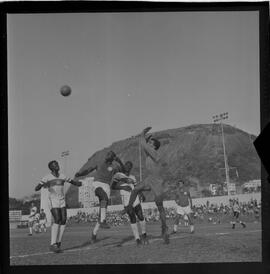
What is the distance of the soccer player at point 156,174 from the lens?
4.01 meters

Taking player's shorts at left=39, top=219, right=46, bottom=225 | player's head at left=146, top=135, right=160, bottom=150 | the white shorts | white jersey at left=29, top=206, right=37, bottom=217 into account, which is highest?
player's head at left=146, top=135, right=160, bottom=150

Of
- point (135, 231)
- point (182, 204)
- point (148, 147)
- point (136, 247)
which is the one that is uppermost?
point (148, 147)

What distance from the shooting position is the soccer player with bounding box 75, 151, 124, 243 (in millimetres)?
4023

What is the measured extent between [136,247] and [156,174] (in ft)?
2.03

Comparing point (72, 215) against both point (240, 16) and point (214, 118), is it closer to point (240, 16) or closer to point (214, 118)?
point (214, 118)

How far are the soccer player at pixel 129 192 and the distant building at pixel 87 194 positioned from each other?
0.18m

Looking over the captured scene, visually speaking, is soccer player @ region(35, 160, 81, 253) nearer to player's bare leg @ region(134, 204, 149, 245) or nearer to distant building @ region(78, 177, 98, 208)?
distant building @ region(78, 177, 98, 208)

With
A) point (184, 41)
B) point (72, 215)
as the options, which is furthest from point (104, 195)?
point (184, 41)

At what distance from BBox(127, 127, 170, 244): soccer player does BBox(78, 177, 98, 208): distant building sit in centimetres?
36

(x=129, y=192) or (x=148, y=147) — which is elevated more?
(x=148, y=147)

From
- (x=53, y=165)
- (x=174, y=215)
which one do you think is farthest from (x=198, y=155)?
(x=53, y=165)

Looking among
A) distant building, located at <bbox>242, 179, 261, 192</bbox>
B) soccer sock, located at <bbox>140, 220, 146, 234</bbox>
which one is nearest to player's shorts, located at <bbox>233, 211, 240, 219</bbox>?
distant building, located at <bbox>242, 179, 261, 192</bbox>

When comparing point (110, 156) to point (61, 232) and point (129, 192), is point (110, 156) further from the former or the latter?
point (61, 232)

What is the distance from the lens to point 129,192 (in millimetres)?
4039
